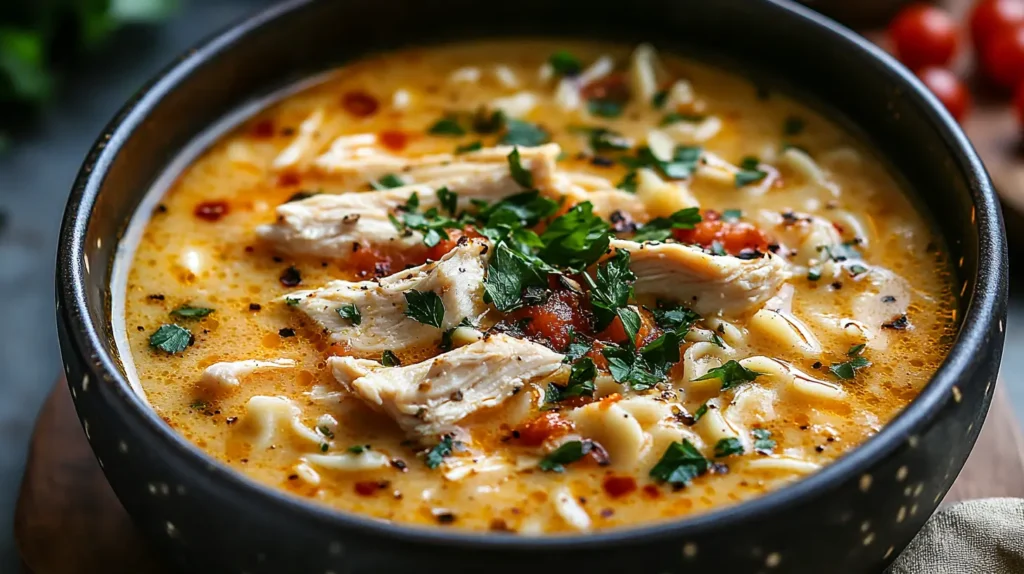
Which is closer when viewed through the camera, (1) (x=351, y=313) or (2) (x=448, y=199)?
(1) (x=351, y=313)

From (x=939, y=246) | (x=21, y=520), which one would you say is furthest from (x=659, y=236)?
(x=21, y=520)

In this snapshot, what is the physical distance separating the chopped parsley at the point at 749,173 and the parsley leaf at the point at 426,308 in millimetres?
1597

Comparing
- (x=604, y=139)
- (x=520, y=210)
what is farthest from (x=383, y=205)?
(x=604, y=139)

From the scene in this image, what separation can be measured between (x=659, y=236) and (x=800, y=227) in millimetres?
630

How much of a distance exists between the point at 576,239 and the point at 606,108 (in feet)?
4.49

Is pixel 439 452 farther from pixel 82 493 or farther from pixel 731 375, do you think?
pixel 82 493

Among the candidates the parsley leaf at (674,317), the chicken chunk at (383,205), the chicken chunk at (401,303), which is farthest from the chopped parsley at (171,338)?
the parsley leaf at (674,317)

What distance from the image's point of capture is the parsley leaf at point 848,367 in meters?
4.33

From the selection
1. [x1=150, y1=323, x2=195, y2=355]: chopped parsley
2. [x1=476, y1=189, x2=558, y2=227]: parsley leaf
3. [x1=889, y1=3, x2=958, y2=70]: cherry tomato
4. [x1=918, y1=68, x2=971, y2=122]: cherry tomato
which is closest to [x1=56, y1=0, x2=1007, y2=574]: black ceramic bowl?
[x1=150, y1=323, x2=195, y2=355]: chopped parsley

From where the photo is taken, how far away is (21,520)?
455cm

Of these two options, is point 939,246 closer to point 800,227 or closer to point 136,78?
point 800,227

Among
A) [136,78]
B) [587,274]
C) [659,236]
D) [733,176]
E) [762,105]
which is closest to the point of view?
[587,274]

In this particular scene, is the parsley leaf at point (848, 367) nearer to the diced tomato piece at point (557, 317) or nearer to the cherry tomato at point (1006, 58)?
the diced tomato piece at point (557, 317)

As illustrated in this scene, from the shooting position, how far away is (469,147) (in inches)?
218
